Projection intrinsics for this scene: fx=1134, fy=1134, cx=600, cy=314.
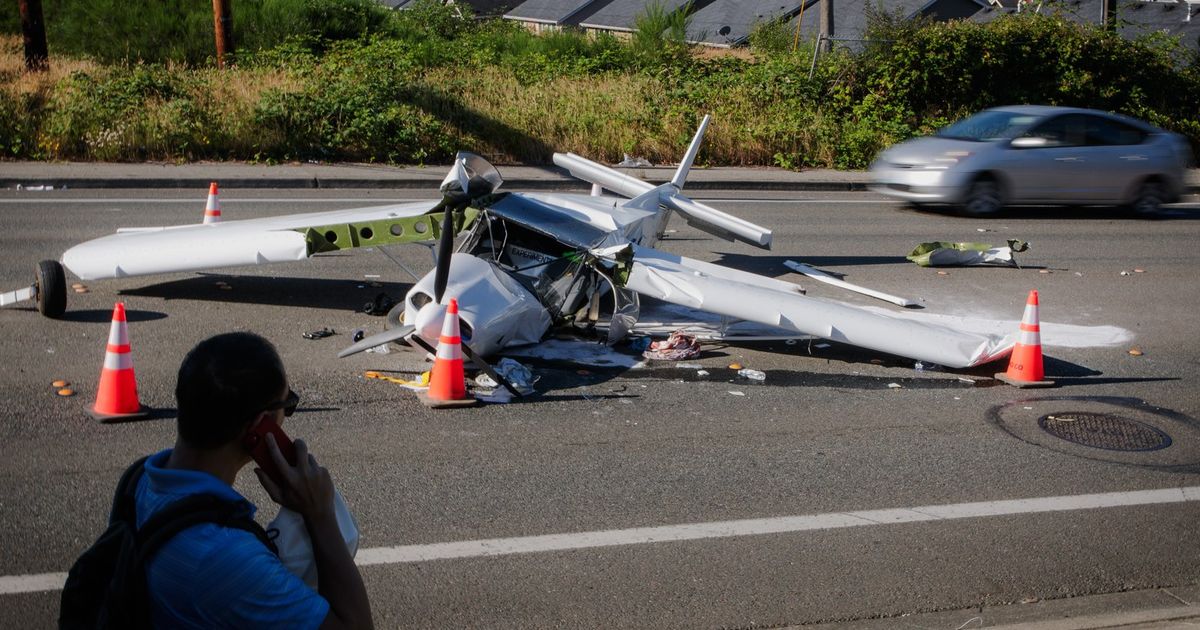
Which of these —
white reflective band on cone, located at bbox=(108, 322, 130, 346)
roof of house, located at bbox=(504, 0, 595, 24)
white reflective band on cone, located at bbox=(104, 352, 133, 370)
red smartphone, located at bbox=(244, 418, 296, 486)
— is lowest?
white reflective band on cone, located at bbox=(104, 352, 133, 370)

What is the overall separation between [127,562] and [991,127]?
18.1 meters

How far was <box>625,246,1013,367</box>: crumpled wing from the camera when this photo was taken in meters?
9.12

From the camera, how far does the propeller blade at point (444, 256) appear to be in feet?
26.4

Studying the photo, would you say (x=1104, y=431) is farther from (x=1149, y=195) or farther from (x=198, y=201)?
(x=198, y=201)

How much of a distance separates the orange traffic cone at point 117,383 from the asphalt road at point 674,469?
5.9 inches

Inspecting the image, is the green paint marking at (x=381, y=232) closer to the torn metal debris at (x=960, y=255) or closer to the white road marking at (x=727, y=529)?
the white road marking at (x=727, y=529)

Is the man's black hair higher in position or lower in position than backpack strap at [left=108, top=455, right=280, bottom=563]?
higher

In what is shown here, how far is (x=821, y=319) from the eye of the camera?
916cm

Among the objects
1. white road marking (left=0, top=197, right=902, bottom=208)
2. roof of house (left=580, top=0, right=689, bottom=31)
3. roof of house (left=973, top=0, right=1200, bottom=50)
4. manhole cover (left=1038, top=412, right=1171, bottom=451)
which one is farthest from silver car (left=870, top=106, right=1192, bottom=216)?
roof of house (left=580, top=0, right=689, bottom=31)

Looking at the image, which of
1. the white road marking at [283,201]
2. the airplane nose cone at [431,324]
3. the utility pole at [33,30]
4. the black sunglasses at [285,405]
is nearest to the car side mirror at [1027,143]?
the white road marking at [283,201]

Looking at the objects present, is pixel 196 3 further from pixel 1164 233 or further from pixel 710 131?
pixel 1164 233

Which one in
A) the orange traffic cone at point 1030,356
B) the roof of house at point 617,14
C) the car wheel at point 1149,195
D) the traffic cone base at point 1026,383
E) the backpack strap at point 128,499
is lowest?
the traffic cone base at point 1026,383

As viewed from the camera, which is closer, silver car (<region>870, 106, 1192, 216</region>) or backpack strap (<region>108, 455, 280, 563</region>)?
backpack strap (<region>108, 455, 280, 563</region>)

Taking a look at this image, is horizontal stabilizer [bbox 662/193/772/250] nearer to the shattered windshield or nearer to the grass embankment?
the shattered windshield
